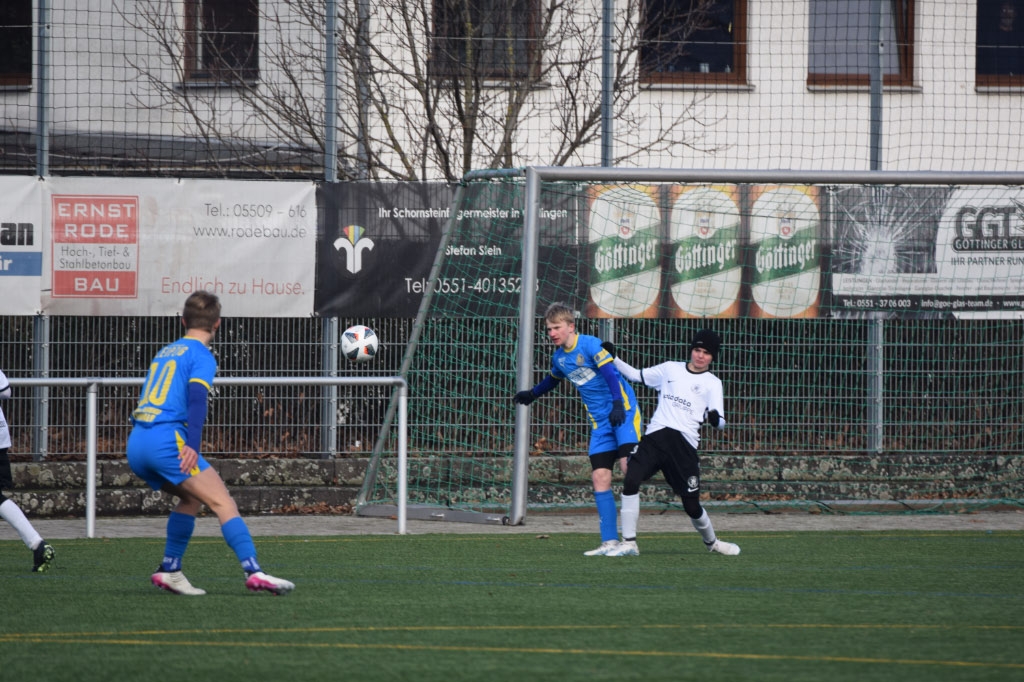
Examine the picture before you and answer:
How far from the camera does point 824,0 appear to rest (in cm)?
1636

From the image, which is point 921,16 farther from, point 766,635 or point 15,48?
point 766,635

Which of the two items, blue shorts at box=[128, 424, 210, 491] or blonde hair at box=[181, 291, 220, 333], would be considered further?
blonde hair at box=[181, 291, 220, 333]

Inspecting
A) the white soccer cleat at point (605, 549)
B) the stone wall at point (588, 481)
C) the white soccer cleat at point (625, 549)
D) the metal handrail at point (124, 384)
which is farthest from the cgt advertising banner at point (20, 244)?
the white soccer cleat at point (625, 549)

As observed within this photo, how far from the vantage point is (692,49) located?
15695 mm

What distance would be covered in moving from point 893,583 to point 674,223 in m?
5.45

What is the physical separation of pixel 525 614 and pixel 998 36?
1306cm

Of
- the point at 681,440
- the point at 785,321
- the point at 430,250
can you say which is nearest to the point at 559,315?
the point at 681,440

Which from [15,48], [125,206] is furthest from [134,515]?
[15,48]

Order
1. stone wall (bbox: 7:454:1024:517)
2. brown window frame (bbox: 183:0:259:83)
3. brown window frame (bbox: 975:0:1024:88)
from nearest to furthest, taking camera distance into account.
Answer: stone wall (bbox: 7:454:1024:517), brown window frame (bbox: 183:0:259:83), brown window frame (bbox: 975:0:1024:88)

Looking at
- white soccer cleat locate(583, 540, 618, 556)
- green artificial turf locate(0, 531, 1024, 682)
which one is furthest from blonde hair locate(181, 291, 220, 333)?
white soccer cleat locate(583, 540, 618, 556)

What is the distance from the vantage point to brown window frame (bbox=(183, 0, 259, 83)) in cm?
1325

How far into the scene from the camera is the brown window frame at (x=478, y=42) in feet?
44.8

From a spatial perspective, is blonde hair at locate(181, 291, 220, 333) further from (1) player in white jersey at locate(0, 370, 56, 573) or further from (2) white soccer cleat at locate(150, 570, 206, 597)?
(1) player in white jersey at locate(0, 370, 56, 573)

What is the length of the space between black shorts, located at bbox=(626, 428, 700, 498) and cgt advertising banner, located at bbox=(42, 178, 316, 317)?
14.4ft
